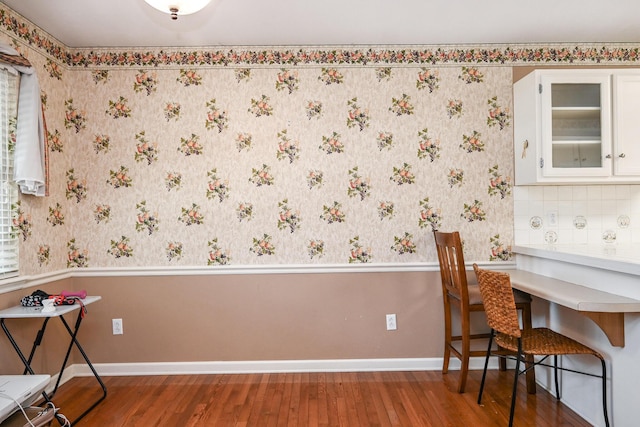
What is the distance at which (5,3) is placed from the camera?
2432 millimetres

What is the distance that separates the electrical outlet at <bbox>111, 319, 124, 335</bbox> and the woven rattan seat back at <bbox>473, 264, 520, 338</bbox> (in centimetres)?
254

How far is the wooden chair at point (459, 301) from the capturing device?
2625 mm

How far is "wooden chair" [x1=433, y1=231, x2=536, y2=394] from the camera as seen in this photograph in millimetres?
Answer: 2625

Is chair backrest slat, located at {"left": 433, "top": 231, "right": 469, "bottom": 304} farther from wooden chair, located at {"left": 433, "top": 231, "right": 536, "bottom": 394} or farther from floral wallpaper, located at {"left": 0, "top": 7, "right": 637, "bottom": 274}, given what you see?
floral wallpaper, located at {"left": 0, "top": 7, "right": 637, "bottom": 274}

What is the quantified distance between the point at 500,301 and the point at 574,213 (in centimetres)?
142

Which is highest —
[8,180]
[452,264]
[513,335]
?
[8,180]

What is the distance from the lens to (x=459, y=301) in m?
2.82

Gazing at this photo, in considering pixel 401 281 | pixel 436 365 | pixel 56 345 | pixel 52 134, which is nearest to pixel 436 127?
pixel 401 281

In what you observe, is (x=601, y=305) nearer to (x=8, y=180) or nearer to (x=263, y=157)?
(x=263, y=157)

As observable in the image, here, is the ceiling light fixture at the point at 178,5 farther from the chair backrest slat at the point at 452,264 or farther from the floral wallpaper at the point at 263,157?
the chair backrest slat at the point at 452,264

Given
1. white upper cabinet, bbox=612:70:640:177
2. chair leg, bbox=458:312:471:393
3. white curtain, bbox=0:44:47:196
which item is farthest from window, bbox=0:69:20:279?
white upper cabinet, bbox=612:70:640:177

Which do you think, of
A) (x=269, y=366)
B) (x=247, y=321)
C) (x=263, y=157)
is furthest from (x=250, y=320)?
(x=263, y=157)

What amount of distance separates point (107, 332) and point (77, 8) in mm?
2200

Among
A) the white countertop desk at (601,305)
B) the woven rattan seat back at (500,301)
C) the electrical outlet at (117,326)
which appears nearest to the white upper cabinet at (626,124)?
the white countertop desk at (601,305)
